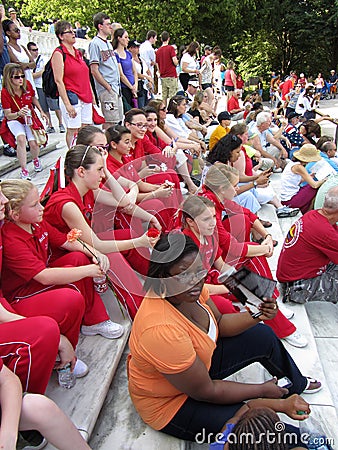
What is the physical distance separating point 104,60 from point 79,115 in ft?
3.12

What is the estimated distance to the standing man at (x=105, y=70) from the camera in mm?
5202

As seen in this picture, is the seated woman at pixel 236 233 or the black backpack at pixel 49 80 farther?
the black backpack at pixel 49 80

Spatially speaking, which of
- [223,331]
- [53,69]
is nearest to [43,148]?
[53,69]

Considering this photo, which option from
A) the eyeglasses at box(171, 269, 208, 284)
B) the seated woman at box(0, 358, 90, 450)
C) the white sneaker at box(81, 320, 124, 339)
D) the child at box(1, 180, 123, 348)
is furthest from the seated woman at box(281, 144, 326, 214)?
the seated woman at box(0, 358, 90, 450)

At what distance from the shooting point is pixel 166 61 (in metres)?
8.62

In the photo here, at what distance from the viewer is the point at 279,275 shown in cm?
364

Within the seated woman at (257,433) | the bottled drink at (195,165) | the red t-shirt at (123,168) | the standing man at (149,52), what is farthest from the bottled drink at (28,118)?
the standing man at (149,52)

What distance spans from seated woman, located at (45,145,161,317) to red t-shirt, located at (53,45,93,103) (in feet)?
7.21

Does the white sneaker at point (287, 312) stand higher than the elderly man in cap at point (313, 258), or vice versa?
the elderly man in cap at point (313, 258)

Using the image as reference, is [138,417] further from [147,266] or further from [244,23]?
[244,23]

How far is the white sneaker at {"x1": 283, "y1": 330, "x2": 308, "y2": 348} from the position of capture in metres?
3.02

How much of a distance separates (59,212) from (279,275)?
6.59 ft

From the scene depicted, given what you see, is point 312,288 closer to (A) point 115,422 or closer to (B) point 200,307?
(B) point 200,307

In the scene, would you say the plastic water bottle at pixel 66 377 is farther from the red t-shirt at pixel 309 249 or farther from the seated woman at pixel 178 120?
the seated woman at pixel 178 120
